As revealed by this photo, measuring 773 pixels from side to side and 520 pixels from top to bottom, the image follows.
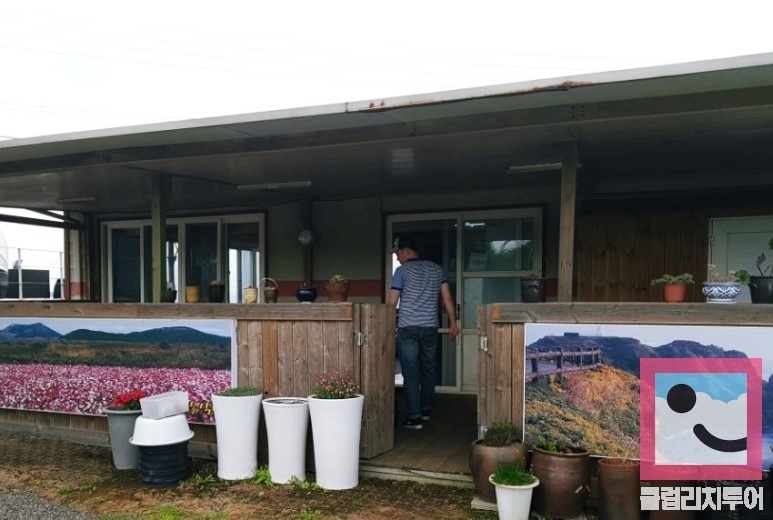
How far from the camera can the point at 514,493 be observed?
3.14 metres

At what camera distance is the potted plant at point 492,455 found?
11.1ft

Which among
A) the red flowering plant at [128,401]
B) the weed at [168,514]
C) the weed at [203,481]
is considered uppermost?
the red flowering plant at [128,401]

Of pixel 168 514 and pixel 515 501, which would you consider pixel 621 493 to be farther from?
pixel 168 514

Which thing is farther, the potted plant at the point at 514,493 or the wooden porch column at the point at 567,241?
the wooden porch column at the point at 567,241

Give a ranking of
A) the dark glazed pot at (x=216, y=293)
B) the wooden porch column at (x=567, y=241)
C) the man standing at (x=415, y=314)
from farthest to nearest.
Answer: the dark glazed pot at (x=216, y=293), the man standing at (x=415, y=314), the wooden porch column at (x=567, y=241)

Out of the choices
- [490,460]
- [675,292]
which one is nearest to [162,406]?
[490,460]

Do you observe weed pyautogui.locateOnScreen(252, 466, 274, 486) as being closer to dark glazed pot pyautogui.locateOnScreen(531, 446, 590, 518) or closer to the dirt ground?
the dirt ground

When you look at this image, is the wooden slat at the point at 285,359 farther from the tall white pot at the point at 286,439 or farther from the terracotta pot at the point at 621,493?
the terracotta pot at the point at 621,493

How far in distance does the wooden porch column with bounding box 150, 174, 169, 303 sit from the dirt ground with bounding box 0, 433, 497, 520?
1.48 metres

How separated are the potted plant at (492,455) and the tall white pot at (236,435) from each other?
150 centimetres

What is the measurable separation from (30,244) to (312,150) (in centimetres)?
881

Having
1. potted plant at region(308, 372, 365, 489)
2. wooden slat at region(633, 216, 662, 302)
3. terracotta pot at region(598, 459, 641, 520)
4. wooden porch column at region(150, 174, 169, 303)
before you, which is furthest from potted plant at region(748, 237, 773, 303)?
wooden porch column at region(150, 174, 169, 303)

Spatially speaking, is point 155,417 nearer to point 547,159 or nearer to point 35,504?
point 35,504

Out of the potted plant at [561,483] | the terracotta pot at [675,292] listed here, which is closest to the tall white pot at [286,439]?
the potted plant at [561,483]
